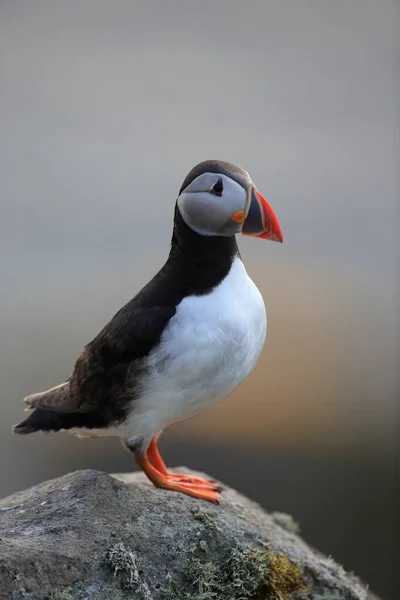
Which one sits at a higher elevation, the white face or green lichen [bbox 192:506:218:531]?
the white face

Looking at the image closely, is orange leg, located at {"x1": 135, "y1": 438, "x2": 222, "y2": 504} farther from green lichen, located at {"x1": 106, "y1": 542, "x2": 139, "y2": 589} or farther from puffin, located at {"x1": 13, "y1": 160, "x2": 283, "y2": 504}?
green lichen, located at {"x1": 106, "y1": 542, "x2": 139, "y2": 589}

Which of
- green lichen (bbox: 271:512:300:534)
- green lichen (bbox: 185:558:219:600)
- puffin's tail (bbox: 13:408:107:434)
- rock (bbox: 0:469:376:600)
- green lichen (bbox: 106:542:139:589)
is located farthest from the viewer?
green lichen (bbox: 271:512:300:534)

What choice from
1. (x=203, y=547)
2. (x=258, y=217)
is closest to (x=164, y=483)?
(x=203, y=547)

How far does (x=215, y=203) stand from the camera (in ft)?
13.7

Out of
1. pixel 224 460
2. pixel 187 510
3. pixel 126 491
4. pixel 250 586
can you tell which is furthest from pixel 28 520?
pixel 224 460

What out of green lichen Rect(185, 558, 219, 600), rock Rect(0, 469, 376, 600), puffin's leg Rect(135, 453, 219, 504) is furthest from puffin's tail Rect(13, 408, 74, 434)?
green lichen Rect(185, 558, 219, 600)

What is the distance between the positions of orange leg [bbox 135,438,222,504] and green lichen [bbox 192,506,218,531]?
0.21m

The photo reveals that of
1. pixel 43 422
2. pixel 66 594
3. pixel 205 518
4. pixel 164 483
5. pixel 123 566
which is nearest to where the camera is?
pixel 66 594

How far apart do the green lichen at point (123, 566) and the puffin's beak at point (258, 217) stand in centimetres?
173

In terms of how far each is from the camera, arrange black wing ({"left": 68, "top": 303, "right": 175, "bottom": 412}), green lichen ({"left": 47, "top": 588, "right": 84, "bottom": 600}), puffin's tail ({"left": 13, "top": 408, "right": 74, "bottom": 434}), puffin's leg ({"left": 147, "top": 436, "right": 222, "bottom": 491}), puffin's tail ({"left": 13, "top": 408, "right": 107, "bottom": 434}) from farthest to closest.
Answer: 1. puffin's leg ({"left": 147, "top": 436, "right": 222, "bottom": 491})
2. puffin's tail ({"left": 13, "top": 408, "right": 74, "bottom": 434})
3. puffin's tail ({"left": 13, "top": 408, "right": 107, "bottom": 434})
4. black wing ({"left": 68, "top": 303, "right": 175, "bottom": 412})
5. green lichen ({"left": 47, "top": 588, "right": 84, "bottom": 600})

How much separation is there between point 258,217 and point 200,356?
30.6 inches

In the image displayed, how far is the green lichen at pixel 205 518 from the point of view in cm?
437

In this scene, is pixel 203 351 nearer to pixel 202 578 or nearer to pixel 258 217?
pixel 258 217

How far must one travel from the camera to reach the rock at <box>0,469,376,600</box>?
3.71 m
